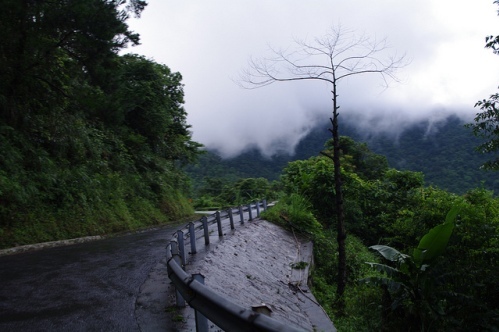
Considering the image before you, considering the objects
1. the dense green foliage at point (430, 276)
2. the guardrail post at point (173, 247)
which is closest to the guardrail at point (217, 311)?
the guardrail post at point (173, 247)

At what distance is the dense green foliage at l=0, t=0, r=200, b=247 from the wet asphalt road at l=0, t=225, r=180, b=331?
343 cm

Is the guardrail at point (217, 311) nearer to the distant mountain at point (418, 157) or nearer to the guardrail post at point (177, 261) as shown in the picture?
the guardrail post at point (177, 261)

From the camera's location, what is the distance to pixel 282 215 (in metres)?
17.6

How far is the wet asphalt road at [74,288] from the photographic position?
201 inches

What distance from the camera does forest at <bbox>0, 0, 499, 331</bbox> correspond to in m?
7.13

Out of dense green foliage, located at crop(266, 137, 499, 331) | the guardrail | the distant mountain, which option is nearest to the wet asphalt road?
the guardrail

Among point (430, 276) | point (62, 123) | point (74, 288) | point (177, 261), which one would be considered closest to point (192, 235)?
point (74, 288)

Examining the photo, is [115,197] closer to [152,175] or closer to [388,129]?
[152,175]

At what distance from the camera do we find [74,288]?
22.7 feet

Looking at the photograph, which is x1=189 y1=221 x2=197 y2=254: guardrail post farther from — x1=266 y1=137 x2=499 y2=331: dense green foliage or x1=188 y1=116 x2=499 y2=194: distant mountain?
x1=188 y1=116 x2=499 y2=194: distant mountain

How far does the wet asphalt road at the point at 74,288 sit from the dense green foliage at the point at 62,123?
343cm

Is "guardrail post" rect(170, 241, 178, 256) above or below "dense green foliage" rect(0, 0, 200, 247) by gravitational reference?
below

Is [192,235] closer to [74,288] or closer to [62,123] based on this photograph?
[74,288]

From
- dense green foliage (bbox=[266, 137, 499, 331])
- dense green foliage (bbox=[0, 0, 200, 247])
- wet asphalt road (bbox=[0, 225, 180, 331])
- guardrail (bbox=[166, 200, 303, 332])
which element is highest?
dense green foliage (bbox=[0, 0, 200, 247])
